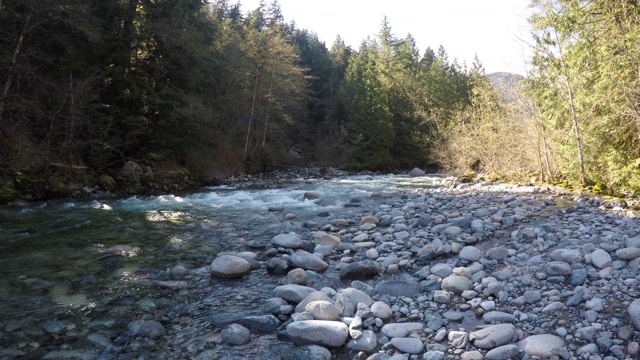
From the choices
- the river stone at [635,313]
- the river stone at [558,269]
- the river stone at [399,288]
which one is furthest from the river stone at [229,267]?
the river stone at [635,313]

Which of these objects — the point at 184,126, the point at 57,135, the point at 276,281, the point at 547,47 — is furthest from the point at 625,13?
the point at 57,135

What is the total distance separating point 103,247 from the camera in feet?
20.1

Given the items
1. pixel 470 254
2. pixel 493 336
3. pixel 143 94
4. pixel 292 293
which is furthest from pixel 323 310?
pixel 143 94

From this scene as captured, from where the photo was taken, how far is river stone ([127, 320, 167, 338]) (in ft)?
11.2

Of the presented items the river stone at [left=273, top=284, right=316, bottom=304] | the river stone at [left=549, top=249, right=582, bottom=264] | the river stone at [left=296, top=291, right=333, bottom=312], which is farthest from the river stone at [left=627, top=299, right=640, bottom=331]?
the river stone at [left=273, top=284, right=316, bottom=304]

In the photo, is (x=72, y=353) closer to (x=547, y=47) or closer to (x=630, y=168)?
(x=630, y=168)

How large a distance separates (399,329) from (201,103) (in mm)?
16524

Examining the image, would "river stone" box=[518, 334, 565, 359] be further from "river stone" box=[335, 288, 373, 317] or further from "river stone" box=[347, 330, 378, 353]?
"river stone" box=[335, 288, 373, 317]

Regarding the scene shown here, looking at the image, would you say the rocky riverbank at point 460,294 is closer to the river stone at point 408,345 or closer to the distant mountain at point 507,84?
the river stone at point 408,345

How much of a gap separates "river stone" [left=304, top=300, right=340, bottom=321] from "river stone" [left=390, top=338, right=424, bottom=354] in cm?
63

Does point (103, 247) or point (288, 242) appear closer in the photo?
point (103, 247)

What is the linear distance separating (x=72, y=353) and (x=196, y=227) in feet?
15.9

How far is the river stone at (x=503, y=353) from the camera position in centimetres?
280

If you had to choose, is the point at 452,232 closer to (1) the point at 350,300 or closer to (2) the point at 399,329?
(1) the point at 350,300
